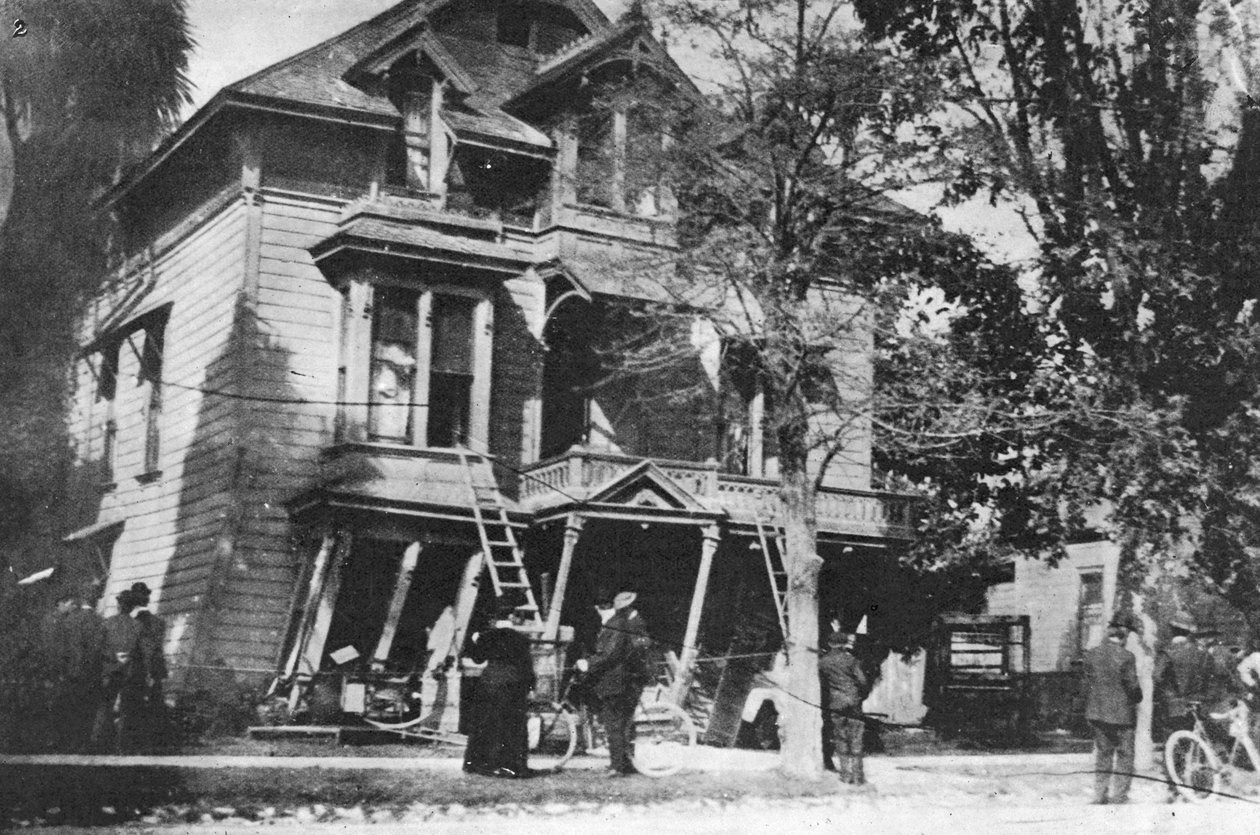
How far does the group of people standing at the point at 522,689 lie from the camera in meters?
11.9

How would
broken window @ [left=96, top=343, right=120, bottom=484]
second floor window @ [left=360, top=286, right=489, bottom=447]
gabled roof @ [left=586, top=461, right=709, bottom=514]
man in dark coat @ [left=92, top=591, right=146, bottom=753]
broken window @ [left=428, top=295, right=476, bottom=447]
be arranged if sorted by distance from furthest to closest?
gabled roof @ [left=586, top=461, right=709, bottom=514] → broken window @ [left=428, top=295, right=476, bottom=447] → second floor window @ [left=360, top=286, right=489, bottom=447] → broken window @ [left=96, top=343, right=120, bottom=484] → man in dark coat @ [left=92, top=591, right=146, bottom=753]

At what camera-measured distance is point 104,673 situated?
11414mm

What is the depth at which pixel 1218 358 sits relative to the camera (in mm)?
14945

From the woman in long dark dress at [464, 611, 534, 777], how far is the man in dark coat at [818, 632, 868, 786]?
11.1 feet

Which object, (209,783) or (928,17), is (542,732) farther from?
(928,17)

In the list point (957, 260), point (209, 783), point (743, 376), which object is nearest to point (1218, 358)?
point (957, 260)

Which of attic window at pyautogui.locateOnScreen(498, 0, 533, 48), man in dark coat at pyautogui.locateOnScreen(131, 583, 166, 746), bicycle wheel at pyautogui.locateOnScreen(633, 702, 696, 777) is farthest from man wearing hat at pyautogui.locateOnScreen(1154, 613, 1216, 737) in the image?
attic window at pyautogui.locateOnScreen(498, 0, 533, 48)

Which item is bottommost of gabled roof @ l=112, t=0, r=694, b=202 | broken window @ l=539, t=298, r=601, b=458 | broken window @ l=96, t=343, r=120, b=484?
broken window @ l=96, t=343, r=120, b=484

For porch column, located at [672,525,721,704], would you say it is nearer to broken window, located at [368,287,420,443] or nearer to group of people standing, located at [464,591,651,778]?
group of people standing, located at [464,591,651,778]

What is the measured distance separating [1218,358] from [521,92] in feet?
30.6

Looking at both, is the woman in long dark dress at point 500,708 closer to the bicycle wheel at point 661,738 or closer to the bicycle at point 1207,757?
the bicycle wheel at point 661,738

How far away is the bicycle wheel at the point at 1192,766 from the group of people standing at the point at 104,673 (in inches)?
395

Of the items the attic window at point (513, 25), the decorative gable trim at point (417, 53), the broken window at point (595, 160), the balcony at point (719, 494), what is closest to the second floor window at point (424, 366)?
the balcony at point (719, 494)

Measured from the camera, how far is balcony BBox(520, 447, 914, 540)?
1656 centimetres
